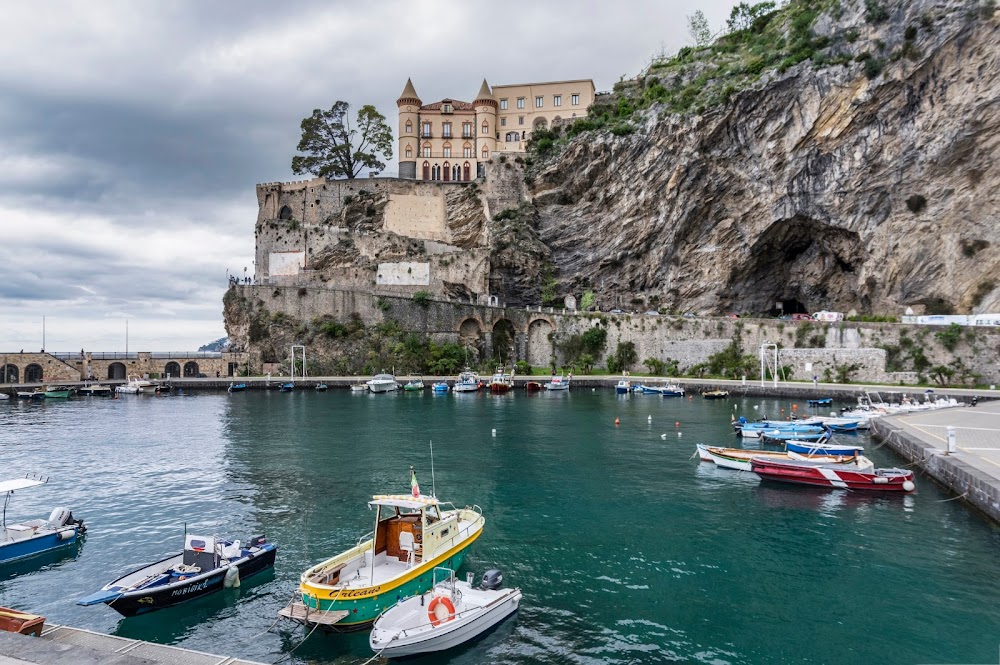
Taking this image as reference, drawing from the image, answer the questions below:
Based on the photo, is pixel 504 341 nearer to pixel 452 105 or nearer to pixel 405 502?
pixel 452 105

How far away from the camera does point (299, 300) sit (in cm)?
6084

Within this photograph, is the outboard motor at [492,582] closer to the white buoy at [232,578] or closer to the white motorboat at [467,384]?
the white buoy at [232,578]

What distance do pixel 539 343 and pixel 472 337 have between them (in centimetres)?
682

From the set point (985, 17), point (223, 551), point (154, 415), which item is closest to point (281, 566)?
point (223, 551)

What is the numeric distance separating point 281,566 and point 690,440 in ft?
66.0

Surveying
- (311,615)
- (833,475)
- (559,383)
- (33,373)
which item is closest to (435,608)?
(311,615)

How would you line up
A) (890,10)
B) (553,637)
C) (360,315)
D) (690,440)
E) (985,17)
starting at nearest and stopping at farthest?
(553,637) → (690,440) → (985,17) → (890,10) → (360,315)

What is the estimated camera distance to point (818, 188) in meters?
51.1

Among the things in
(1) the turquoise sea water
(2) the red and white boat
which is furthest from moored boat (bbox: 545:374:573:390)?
(2) the red and white boat

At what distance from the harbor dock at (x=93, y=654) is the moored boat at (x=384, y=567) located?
10.2ft

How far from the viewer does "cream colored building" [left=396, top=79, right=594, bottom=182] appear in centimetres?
7306

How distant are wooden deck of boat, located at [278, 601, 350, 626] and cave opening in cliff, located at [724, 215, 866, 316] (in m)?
52.5

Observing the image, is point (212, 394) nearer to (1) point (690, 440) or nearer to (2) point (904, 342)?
(1) point (690, 440)

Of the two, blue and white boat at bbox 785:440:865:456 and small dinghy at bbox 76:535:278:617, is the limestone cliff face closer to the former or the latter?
blue and white boat at bbox 785:440:865:456
